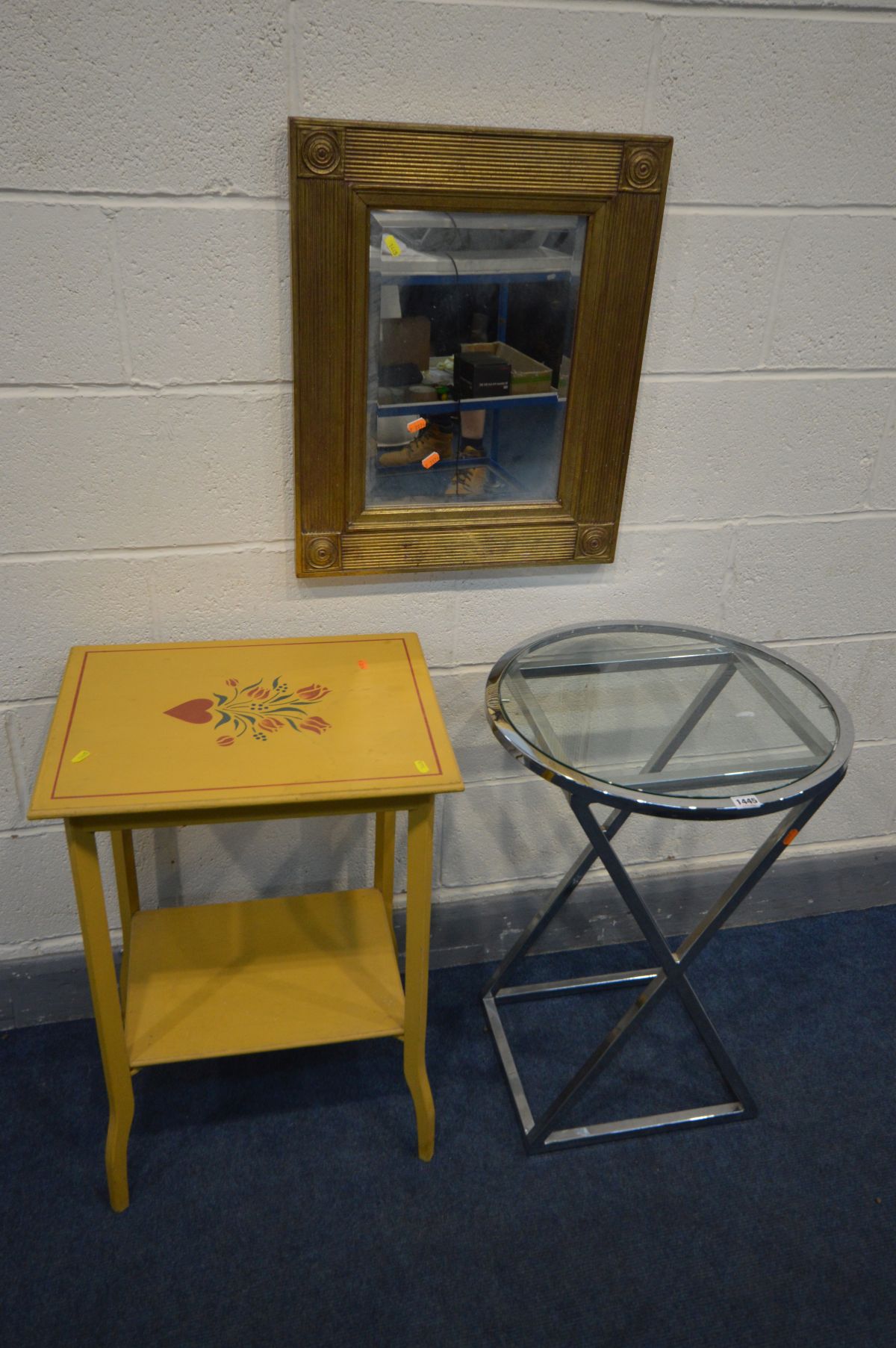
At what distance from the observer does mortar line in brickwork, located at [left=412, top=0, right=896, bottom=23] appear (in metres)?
1.42

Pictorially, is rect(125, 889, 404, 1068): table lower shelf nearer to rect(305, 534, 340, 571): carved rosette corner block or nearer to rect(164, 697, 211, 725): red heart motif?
rect(164, 697, 211, 725): red heart motif

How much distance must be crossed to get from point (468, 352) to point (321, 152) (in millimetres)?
358

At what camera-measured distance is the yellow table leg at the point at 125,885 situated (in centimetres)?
177

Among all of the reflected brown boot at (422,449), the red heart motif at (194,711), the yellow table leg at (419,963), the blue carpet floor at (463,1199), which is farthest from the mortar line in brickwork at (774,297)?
the blue carpet floor at (463,1199)

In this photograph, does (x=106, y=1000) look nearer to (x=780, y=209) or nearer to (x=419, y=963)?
(x=419, y=963)

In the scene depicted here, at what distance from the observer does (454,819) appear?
6.71 ft

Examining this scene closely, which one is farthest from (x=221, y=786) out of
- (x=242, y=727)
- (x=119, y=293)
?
(x=119, y=293)

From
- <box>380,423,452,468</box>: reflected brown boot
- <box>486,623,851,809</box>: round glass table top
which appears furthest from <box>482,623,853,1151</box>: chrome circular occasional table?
<box>380,423,452,468</box>: reflected brown boot

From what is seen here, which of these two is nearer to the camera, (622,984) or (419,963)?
(419,963)

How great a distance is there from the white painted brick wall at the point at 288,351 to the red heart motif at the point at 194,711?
24cm

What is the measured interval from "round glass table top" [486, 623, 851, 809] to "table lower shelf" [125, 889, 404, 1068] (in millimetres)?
526

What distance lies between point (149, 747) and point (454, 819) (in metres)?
0.79

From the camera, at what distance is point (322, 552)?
169 cm

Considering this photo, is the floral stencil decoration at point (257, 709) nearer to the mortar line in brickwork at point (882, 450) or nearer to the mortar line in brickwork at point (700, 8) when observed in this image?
the mortar line in brickwork at point (700, 8)
